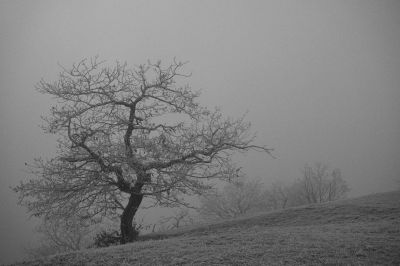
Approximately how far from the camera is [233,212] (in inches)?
2089

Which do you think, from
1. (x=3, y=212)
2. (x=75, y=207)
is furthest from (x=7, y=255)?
(x=75, y=207)

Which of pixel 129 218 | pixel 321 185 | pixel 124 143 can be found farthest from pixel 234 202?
pixel 124 143

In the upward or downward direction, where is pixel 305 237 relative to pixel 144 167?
downward

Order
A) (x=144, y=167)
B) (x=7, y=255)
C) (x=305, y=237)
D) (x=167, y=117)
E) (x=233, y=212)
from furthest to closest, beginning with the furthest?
(x=7, y=255) → (x=233, y=212) → (x=167, y=117) → (x=144, y=167) → (x=305, y=237)

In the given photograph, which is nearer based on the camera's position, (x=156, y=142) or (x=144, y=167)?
(x=144, y=167)

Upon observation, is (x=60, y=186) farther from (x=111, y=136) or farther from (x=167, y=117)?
(x=167, y=117)

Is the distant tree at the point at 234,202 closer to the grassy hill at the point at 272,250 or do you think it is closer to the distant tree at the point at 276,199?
the distant tree at the point at 276,199

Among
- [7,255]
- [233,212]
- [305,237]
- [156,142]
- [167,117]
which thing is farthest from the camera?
[7,255]

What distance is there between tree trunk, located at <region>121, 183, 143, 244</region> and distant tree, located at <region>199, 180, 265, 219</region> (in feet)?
113

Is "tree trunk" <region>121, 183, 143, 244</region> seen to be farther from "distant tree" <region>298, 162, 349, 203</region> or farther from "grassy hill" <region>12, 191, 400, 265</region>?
"distant tree" <region>298, 162, 349, 203</region>

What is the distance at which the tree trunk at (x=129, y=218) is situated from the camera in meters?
18.5

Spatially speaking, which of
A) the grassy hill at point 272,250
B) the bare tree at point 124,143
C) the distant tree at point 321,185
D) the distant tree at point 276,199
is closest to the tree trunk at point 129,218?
the bare tree at point 124,143

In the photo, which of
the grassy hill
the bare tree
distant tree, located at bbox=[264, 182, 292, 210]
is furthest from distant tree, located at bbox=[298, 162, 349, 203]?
the grassy hill

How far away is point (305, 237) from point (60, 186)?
12030mm
